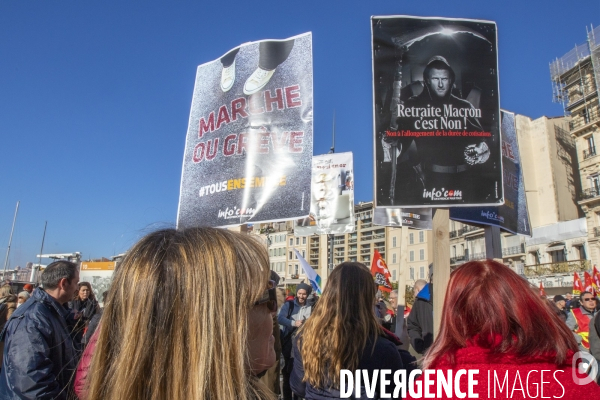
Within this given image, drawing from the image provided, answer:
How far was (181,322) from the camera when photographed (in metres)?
1.11

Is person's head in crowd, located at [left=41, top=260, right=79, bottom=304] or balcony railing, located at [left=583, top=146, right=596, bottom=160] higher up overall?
balcony railing, located at [left=583, top=146, right=596, bottom=160]

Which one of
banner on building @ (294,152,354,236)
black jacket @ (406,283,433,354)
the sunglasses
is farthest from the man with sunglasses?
the sunglasses

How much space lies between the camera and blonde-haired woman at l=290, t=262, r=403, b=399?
2516mm

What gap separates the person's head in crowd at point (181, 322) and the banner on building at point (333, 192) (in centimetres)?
901

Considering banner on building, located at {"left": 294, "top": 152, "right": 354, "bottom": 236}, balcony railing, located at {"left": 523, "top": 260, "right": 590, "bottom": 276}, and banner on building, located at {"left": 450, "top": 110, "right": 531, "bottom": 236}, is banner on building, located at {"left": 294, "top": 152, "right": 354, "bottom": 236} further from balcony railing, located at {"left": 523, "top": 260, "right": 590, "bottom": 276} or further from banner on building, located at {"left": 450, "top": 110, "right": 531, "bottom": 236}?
balcony railing, located at {"left": 523, "top": 260, "right": 590, "bottom": 276}

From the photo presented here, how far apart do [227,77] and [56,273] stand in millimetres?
2851

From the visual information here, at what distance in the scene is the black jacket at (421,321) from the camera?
497cm

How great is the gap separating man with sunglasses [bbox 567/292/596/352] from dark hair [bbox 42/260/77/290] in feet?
23.9

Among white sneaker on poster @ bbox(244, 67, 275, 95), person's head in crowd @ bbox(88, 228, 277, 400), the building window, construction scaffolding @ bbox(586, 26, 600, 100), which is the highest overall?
construction scaffolding @ bbox(586, 26, 600, 100)

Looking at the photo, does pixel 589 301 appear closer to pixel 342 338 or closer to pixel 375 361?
pixel 375 361

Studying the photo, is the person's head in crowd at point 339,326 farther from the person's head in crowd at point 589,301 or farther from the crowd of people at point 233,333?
the person's head in crowd at point 589,301

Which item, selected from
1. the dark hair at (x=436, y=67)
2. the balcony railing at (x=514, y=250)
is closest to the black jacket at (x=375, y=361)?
the dark hair at (x=436, y=67)

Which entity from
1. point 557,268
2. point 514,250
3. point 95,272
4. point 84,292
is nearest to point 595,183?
point 557,268

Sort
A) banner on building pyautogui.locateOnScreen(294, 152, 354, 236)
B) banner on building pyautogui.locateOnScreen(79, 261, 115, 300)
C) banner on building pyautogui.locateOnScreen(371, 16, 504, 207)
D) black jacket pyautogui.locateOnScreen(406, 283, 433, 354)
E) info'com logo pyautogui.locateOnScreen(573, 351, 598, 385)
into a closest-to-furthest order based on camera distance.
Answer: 1. info'com logo pyautogui.locateOnScreen(573, 351, 598, 385)
2. banner on building pyautogui.locateOnScreen(371, 16, 504, 207)
3. black jacket pyautogui.locateOnScreen(406, 283, 433, 354)
4. banner on building pyautogui.locateOnScreen(294, 152, 354, 236)
5. banner on building pyautogui.locateOnScreen(79, 261, 115, 300)
